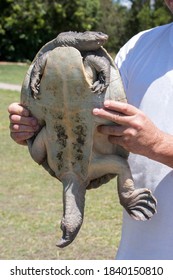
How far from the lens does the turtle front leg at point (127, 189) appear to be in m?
2.17

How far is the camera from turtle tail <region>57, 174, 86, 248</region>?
2.14 metres

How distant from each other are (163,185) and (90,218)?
144 inches

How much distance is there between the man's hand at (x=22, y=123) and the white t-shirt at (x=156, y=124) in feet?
1.44

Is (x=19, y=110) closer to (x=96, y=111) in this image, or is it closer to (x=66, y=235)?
(x=96, y=111)

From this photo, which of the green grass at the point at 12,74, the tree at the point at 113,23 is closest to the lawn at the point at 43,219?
the green grass at the point at 12,74

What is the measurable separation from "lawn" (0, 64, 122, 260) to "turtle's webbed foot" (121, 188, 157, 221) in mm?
2781

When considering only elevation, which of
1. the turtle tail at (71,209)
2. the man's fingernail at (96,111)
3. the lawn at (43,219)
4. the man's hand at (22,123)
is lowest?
the lawn at (43,219)

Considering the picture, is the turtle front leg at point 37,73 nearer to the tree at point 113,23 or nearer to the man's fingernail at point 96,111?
the man's fingernail at point 96,111

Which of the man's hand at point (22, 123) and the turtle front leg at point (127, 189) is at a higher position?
the man's hand at point (22, 123)

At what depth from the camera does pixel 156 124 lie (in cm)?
231

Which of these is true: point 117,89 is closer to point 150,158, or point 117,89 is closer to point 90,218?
point 150,158

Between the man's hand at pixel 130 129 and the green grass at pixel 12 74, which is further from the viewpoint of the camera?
the green grass at pixel 12 74

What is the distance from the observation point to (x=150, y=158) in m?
2.18
